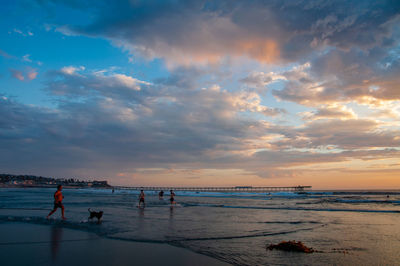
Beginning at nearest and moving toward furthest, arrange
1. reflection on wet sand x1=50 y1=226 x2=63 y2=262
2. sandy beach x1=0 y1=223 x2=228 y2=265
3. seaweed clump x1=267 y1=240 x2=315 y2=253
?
sandy beach x1=0 y1=223 x2=228 y2=265 < reflection on wet sand x1=50 y1=226 x2=63 y2=262 < seaweed clump x1=267 y1=240 x2=315 y2=253

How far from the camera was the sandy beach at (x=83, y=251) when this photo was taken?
6.95m

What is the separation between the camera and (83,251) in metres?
Result: 7.95

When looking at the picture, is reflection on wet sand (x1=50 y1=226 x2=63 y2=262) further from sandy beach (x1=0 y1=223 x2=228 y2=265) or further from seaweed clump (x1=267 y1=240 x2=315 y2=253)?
seaweed clump (x1=267 y1=240 x2=315 y2=253)

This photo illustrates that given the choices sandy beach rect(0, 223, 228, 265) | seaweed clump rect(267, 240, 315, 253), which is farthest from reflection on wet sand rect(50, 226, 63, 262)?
seaweed clump rect(267, 240, 315, 253)

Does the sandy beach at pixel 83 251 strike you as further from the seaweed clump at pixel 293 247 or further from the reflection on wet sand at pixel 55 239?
the seaweed clump at pixel 293 247

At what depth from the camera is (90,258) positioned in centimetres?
722

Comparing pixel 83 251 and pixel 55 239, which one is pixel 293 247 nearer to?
pixel 83 251

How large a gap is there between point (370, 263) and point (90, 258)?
7.80 meters

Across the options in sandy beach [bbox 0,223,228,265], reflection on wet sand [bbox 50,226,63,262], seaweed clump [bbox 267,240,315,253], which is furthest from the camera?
seaweed clump [bbox 267,240,315,253]

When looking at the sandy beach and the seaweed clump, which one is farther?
the seaweed clump

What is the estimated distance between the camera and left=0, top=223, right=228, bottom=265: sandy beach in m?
6.95

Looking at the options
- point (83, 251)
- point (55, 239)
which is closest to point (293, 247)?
point (83, 251)

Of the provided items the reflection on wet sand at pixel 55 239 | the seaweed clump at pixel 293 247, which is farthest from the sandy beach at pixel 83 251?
the seaweed clump at pixel 293 247

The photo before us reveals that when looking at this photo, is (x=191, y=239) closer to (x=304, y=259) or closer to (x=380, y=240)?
(x=304, y=259)
